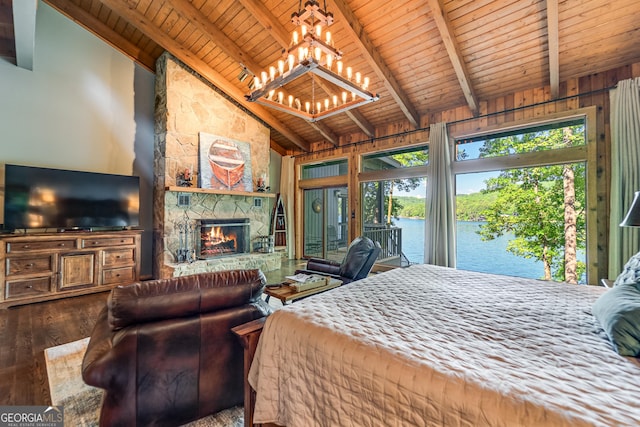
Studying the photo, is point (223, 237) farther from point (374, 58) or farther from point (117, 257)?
point (374, 58)

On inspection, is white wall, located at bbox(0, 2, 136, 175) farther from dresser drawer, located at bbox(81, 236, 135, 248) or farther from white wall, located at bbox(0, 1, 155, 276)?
dresser drawer, located at bbox(81, 236, 135, 248)

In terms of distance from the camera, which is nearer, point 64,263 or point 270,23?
point 64,263

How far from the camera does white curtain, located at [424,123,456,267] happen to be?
4.54 metres

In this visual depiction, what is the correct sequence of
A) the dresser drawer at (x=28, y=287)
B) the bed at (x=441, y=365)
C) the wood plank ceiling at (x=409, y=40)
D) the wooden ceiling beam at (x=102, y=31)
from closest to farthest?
the bed at (x=441, y=365) → the wood plank ceiling at (x=409, y=40) → the dresser drawer at (x=28, y=287) → the wooden ceiling beam at (x=102, y=31)

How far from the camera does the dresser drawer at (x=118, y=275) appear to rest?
13.6ft

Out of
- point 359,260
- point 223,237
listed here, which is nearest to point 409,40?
point 359,260

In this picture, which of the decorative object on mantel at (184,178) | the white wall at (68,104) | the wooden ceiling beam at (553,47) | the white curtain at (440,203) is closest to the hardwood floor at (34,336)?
the decorative object on mantel at (184,178)

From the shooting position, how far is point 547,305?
1.62 meters

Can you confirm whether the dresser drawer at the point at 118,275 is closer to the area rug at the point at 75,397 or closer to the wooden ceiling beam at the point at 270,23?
the area rug at the point at 75,397

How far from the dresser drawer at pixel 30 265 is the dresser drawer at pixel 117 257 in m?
0.60

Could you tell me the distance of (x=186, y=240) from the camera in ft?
16.1

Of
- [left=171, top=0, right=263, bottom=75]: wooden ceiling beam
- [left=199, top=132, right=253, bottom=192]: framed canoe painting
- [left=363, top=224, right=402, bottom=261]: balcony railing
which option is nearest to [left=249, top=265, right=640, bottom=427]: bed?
[left=199, top=132, right=253, bottom=192]: framed canoe painting

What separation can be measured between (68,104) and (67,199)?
5.32ft

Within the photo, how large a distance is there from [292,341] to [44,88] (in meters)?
5.63
